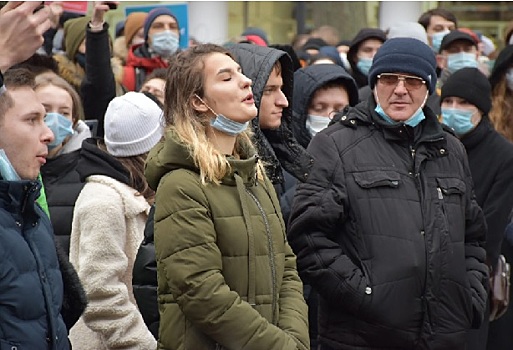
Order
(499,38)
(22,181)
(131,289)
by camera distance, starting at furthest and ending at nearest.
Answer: (499,38), (131,289), (22,181)

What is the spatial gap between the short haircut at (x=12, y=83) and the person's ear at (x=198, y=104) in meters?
0.67

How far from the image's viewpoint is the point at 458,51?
8.99 metres

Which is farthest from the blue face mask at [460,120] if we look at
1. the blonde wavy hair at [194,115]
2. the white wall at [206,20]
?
the white wall at [206,20]

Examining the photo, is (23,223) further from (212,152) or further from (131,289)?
(131,289)

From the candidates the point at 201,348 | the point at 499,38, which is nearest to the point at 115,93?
the point at 201,348

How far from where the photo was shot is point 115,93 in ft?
24.2

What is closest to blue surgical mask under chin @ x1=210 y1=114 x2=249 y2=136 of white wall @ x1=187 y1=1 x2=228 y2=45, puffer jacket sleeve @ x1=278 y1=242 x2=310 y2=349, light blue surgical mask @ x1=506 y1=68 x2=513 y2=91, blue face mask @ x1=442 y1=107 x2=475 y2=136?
puffer jacket sleeve @ x1=278 y1=242 x2=310 y2=349

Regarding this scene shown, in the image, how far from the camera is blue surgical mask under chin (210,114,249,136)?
4469 mm

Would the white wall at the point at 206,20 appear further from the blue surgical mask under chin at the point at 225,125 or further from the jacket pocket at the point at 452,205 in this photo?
the blue surgical mask under chin at the point at 225,125

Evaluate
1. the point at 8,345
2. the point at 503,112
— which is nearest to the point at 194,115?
the point at 8,345

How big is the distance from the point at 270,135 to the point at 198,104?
1027 mm

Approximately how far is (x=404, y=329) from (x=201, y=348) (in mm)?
1385

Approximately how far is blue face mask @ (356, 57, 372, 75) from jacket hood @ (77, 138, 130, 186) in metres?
4.32

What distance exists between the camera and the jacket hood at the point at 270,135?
5.22 meters
